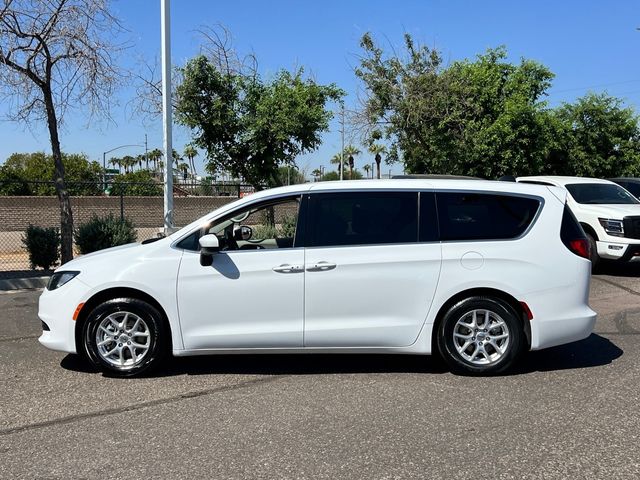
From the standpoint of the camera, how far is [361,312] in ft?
16.8

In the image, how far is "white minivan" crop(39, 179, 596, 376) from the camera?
509cm

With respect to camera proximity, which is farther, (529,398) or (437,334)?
(437,334)

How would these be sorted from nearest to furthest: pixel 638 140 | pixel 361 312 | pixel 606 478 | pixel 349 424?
1. pixel 606 478
2. pixel 349 424
3. pixel 361 312
4. pixel 638 140

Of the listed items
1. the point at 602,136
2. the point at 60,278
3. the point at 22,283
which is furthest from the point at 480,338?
the point at 602,136

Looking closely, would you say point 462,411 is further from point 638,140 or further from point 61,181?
point 638,140

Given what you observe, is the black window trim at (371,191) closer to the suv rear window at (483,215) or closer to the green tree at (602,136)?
the suv rear window at (483,215)

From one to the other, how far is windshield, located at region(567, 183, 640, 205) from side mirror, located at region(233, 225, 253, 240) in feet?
27.9

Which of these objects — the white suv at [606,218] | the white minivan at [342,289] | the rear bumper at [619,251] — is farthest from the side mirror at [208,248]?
the rear bumper at [619,251]

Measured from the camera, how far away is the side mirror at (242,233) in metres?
5.54

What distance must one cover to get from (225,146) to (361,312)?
10.3 m

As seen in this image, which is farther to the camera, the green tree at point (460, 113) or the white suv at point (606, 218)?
the green tree at point (460, 113)

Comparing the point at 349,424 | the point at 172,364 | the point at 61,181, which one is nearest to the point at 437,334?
the point at 349,424

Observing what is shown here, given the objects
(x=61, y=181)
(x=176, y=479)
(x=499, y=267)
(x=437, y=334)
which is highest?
(x=61, y=181)

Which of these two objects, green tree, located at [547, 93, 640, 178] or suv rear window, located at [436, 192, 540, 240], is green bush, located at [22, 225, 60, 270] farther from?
green tree, located at [547, 93, 640, 178]
